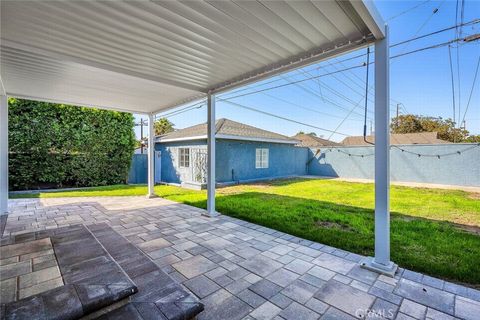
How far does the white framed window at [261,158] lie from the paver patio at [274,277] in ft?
26.2

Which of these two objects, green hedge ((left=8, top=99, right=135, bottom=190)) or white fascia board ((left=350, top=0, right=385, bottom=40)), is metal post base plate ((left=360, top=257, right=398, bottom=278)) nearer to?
white fascia board ((left=350, top=0, right=385, bottom=40))

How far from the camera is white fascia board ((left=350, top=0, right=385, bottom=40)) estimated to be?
2.18 metres

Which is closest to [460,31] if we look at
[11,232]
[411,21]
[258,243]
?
[411,21]

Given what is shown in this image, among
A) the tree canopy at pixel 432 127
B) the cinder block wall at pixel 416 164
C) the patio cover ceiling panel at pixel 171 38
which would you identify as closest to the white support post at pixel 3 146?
the patio cover ceiling panel at pixel 171 38

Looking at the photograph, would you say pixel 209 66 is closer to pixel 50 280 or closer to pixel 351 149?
pixel 50 280

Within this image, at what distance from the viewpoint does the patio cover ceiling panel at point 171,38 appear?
2299 mm

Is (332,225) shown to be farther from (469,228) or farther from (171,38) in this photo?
(171,38)

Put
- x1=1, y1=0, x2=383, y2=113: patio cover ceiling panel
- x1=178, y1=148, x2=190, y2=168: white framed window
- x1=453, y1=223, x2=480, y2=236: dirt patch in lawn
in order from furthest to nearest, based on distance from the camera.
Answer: x1=178, y1=148, x2=190, y2=168: white framed window → x1=453, y1=223, x2=480, y2=236: dirt patch in lawn → x1=1, y1=0, x2=383, y2=113: patio cover ceiling panel

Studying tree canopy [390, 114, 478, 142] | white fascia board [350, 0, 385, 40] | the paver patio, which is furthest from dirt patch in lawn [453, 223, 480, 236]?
tree canopy [390, 114, 478, 142]

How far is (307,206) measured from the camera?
245 inches

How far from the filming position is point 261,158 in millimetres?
12906

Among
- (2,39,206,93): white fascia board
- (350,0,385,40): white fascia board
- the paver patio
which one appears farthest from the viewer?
(2,39,206,93): white fascia board

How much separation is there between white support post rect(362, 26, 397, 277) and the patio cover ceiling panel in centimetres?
31

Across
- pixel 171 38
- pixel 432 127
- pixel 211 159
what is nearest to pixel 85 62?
pixel 171 38
